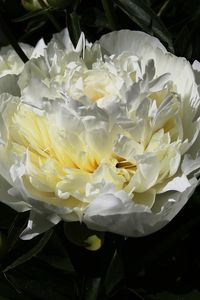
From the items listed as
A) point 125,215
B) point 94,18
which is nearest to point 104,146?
point 125,215

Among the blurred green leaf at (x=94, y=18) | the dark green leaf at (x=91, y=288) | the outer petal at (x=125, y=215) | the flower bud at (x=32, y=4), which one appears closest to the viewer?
the outer petal at (x=125, y=215)

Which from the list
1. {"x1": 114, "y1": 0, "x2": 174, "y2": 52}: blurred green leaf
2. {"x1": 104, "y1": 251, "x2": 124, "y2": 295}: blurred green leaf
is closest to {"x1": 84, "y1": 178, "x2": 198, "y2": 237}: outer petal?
{"x1": 104, "y1": 251, "x2": 124, "y2": 295}: blurred green leaf

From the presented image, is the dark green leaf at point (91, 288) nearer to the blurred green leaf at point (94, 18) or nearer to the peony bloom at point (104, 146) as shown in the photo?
the peony bloom at point (104, 146)

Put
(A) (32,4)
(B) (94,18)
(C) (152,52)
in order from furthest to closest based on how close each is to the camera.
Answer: (B) (94,18) → (A) (32,4) → (C) (152,52)

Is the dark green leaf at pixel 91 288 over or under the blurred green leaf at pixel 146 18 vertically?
under

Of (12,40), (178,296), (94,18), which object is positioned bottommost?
(178,296)

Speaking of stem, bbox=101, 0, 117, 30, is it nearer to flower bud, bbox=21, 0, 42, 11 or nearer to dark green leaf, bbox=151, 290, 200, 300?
flower bud, bbox=21, 0, 42, 11

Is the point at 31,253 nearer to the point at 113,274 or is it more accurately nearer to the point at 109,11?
the point at 113,274

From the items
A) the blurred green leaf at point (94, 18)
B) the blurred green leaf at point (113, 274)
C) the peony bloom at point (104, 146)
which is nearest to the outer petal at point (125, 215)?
the peony bloom at point (104, 146)
